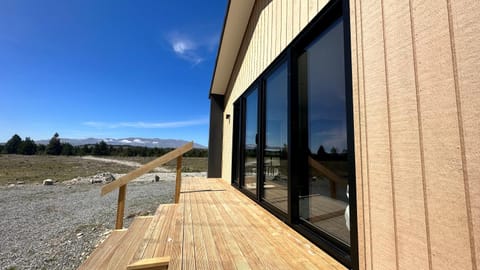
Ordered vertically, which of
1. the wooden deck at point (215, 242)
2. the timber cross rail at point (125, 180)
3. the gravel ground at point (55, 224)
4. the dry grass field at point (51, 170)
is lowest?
the gravel ground at point (55, 224)

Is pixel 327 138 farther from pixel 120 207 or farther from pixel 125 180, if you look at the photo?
pixel 120 207

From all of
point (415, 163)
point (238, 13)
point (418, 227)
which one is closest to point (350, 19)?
point (415, 163)

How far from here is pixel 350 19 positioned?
1.27m

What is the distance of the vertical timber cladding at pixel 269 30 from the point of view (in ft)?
6.41

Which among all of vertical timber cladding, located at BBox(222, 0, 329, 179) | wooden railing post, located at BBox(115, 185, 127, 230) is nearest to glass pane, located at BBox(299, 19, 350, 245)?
vertical timber cladding, located at BBox(222, 0, 329, 179)

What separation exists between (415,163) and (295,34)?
170 centimetres

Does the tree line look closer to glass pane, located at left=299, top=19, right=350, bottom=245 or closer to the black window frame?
the black window frame

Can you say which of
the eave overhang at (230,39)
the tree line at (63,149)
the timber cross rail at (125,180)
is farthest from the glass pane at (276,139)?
the tree line at (63,149)

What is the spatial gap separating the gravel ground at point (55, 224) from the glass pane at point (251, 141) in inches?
117

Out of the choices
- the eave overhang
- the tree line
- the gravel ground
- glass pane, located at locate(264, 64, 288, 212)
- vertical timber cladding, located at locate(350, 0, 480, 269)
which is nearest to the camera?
vertical timber cladding, located at locate(350, 0, 480, 269)

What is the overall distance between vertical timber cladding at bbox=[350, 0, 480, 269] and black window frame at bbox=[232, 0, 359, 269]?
0.07 meters

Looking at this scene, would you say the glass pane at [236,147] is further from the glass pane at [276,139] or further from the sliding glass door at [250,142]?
the glass pane at [276,139]

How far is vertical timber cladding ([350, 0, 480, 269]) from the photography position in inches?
26.8

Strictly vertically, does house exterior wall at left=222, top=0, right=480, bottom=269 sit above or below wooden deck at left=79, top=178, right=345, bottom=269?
above
